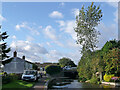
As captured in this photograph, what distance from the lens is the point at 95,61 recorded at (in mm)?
32438

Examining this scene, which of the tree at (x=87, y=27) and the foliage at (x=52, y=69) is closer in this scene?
the tree at (x=87, y=27)

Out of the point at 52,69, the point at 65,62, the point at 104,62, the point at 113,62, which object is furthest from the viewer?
the point at 65,62

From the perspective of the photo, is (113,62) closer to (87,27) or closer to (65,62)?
(87,27)

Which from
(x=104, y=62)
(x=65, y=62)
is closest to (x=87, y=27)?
(x=104, y=62)

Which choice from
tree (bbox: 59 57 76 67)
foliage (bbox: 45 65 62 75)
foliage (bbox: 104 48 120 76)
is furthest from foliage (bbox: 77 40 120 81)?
tree (bbox: 59 57 76 67)

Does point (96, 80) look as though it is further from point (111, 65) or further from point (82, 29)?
point (82, 29)

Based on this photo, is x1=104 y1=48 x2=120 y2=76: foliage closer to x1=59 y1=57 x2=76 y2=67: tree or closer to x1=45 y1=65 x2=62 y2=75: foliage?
x1=45 y1=65 x2=62 y2=75: foliage

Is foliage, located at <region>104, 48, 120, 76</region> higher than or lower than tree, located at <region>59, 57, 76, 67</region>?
lower

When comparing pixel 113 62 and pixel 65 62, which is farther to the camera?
pixel 65 62

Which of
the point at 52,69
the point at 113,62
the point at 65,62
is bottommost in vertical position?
the point at 52,69

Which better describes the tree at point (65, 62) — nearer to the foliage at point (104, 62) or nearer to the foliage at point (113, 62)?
the foliage at point (104, 62)

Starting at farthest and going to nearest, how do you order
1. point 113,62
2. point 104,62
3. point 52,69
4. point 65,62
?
point 65,62, point 52,69, point 104,62, point 113,62

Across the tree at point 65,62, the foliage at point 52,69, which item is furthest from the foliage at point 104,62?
the tree at point 65,62

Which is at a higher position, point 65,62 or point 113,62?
point 65,62
